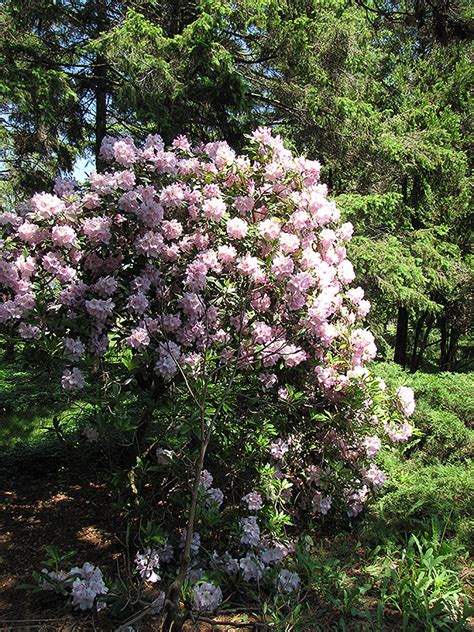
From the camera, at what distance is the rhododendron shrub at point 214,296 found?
252 cm

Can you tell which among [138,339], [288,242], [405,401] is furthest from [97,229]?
[405,401]

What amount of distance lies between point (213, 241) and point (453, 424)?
286 centimetres

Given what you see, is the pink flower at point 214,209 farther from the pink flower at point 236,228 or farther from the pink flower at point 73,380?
the pink flower at point 73,380

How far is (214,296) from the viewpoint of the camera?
2770mm

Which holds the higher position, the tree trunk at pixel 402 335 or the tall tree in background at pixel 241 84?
the tall tree in background at pixel 241 84

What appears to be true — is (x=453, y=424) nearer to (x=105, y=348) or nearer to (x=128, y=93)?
(x=105, y=348)

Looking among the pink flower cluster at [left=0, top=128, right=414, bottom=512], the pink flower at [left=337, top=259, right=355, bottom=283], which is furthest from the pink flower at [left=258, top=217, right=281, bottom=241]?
the pink flower at [left=337, top=259, right=355, bottom=283]

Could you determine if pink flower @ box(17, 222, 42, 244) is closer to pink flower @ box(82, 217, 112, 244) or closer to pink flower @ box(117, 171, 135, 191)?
pink flower @ box(82, 217, 112, 244)

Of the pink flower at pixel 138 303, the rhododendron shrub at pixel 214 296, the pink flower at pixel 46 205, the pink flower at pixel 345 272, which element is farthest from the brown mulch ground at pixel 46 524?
the pink flower at pixel 345 272

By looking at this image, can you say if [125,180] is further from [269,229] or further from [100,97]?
[100,97]

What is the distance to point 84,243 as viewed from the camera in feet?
8.80

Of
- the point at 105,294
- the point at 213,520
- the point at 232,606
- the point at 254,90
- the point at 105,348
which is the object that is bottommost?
the point at 232,606

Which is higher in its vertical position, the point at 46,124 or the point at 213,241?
the point at 46,124

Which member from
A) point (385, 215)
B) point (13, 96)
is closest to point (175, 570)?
point (13, 96)
